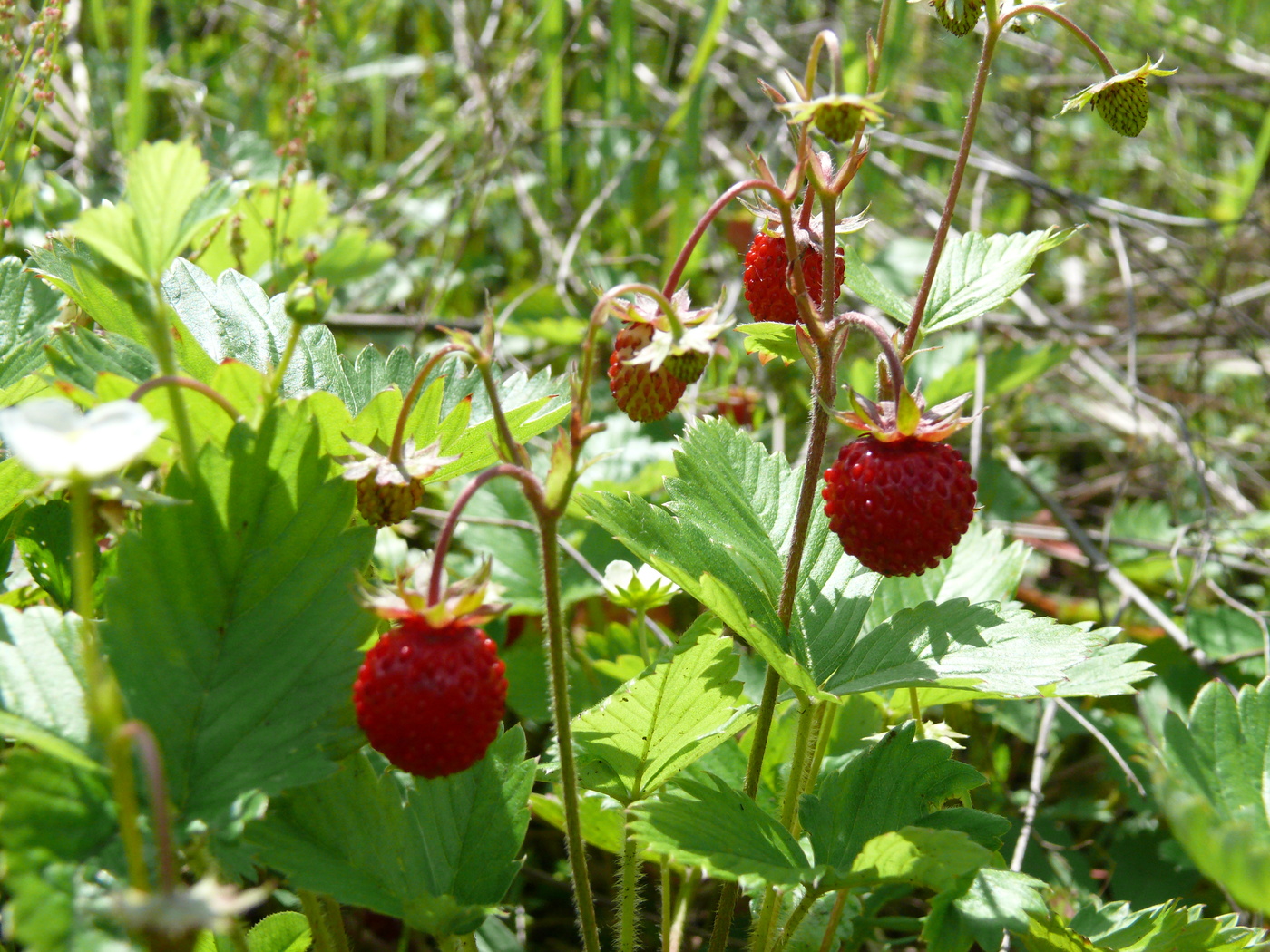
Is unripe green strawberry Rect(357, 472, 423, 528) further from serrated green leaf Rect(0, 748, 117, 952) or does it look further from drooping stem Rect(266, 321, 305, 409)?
serrated green leaf Rect(0, 748, 117, 952)

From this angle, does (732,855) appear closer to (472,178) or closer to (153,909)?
(153,909)

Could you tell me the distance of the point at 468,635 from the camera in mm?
937

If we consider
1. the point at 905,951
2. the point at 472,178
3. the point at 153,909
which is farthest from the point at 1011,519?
the point at 153,909

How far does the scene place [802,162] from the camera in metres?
1.08

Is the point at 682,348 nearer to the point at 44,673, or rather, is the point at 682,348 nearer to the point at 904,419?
the point at 904,419

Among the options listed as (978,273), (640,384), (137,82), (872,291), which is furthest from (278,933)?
(137,82)

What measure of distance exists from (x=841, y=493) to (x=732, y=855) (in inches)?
15.0

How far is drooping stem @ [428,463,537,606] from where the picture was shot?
90 centimetres

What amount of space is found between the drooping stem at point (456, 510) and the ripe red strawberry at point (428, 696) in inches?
1.2

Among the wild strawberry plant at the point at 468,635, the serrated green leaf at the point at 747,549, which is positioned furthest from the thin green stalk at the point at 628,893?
the serrated green leaf at the point at 747,549

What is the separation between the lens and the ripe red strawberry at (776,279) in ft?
4.08

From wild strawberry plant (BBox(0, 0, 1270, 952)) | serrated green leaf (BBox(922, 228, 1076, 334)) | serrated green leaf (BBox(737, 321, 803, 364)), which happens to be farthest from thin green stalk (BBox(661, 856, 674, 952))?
serrated green leaf (BBox(922, 228, 1076, 334))

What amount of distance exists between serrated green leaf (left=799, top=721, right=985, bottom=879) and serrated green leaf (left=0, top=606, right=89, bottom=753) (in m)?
0.72

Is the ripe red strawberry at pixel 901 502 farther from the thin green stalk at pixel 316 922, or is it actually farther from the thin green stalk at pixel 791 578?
the thin green stalk at pixel 316 922
